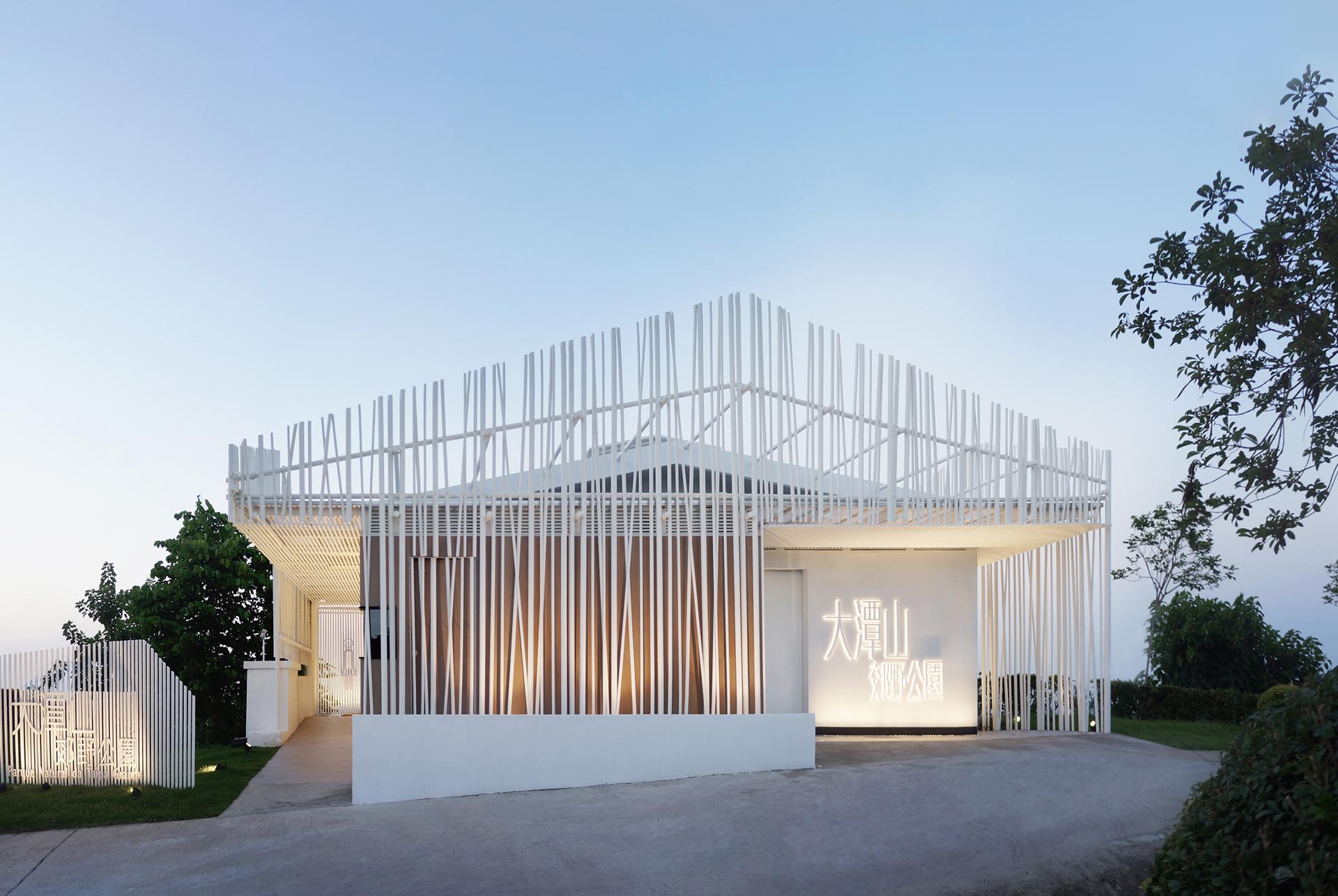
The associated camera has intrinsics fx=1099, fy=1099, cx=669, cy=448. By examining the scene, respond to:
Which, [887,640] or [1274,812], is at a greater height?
[1274,812]

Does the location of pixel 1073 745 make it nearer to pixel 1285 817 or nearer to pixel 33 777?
pixel 1285 817

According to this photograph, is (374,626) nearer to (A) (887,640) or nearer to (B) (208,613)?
(A) (887,640)

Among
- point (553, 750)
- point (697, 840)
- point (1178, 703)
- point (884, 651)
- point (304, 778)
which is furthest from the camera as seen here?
point (1178, 703)

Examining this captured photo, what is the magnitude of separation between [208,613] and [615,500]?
14.0 meters

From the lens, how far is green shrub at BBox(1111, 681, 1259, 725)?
1816cm

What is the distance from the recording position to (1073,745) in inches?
519

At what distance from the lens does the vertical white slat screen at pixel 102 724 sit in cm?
1224

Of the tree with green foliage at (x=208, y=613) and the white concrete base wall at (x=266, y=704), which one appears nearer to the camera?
the white concrete base wall at (x=266, y=704)

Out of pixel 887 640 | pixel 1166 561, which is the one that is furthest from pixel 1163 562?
pixel 887 640

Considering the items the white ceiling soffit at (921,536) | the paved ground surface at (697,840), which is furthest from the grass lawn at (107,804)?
the white ceiling soffit at (921,536)

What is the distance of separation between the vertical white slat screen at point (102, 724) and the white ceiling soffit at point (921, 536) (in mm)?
7069

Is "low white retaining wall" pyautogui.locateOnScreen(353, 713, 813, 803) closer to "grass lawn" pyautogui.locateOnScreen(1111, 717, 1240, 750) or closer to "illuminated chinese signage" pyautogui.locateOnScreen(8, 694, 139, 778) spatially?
"illuminated chinese signage" pyautogui.locateOnScreen(8, 694, 139, 778)

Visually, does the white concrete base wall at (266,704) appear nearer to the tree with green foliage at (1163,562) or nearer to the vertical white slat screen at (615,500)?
the vertical white slat screen at (615,500)

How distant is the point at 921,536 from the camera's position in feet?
46.2
